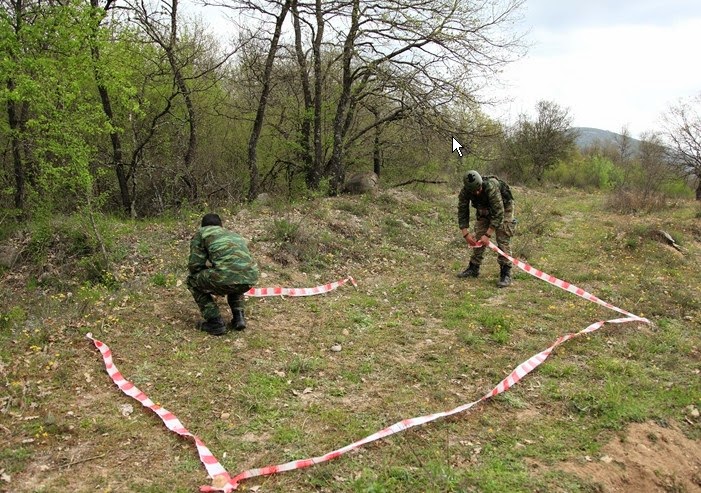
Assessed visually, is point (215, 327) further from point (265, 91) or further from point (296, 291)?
point (265, 91)

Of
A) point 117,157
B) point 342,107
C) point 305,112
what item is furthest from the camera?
point 305,112

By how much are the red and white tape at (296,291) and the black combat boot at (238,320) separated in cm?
83

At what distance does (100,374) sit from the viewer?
480cm

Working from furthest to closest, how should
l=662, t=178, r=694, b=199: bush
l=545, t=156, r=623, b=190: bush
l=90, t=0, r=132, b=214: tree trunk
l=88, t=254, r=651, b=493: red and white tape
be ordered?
l=545, t=156, r=623, b=190: bush
l=662, t=178, r=694, b=199: bush
l=90, t=0, r=132, b=214: tree trunk
l=88, t=254, r=651, b=493: red and white tape

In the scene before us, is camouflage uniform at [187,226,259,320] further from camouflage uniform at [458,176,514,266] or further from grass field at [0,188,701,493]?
camouflage uniform at [458,176,514,266]

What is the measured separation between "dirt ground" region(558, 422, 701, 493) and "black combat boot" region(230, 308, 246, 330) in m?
3.74

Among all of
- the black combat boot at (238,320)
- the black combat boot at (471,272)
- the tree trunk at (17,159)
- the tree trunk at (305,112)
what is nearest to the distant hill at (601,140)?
the tree trunk at (305,112)

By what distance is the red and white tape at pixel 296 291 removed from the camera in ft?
23.5

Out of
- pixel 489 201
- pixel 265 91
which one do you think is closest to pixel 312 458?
pixel 489 201

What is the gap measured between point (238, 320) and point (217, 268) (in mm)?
776

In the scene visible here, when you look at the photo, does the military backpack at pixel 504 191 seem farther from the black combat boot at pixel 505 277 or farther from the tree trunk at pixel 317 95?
the tree trunk at pixel 317 95

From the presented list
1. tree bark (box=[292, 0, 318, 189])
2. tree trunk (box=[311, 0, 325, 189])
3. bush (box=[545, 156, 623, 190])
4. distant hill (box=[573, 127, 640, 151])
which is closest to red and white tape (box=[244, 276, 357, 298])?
tree trunk (box=[311, 0, 325, 189])

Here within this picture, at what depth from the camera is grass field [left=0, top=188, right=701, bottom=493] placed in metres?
3.60

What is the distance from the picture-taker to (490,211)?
789cm
